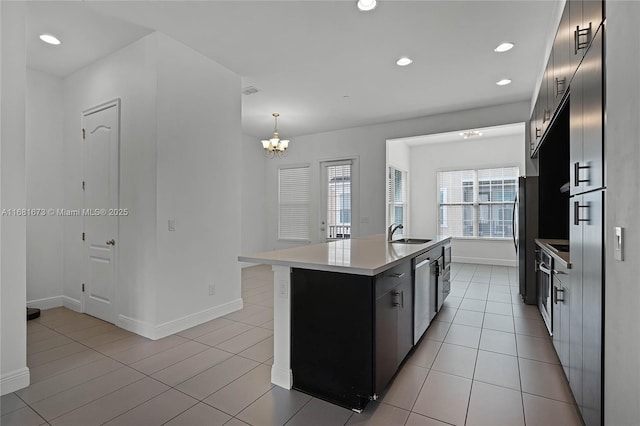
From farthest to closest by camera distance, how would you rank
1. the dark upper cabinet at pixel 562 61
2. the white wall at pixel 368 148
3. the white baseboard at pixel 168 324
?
the white wall at pixel 368 148
the white baseboard at pixel 168 324
the dark upper cabinet at pixel 562 61

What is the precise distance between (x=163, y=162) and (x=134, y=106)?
0.72 m

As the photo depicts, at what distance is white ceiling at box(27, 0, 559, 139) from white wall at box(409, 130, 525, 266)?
2.57 m

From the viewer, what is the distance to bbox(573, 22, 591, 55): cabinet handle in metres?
1.66

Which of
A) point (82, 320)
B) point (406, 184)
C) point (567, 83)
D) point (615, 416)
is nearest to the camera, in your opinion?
point (615, 416)

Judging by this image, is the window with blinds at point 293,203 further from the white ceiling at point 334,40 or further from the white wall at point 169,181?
the white wall at point 169,181

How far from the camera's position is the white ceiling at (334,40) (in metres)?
2.82

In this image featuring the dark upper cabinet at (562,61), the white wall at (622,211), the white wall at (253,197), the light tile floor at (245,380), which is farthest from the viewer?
the white wall at (253,197)

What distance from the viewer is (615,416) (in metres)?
1.28

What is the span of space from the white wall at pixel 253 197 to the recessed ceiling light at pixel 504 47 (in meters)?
5.17

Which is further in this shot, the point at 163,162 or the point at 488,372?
the point at 163,162

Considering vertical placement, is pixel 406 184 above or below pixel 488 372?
above

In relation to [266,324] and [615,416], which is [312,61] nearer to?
[266,324]

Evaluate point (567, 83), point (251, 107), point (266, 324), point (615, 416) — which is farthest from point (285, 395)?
point (251, 107)

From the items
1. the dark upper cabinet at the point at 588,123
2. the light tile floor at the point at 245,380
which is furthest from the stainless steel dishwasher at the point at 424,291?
the dark upper cabinet at the point at 588,123
